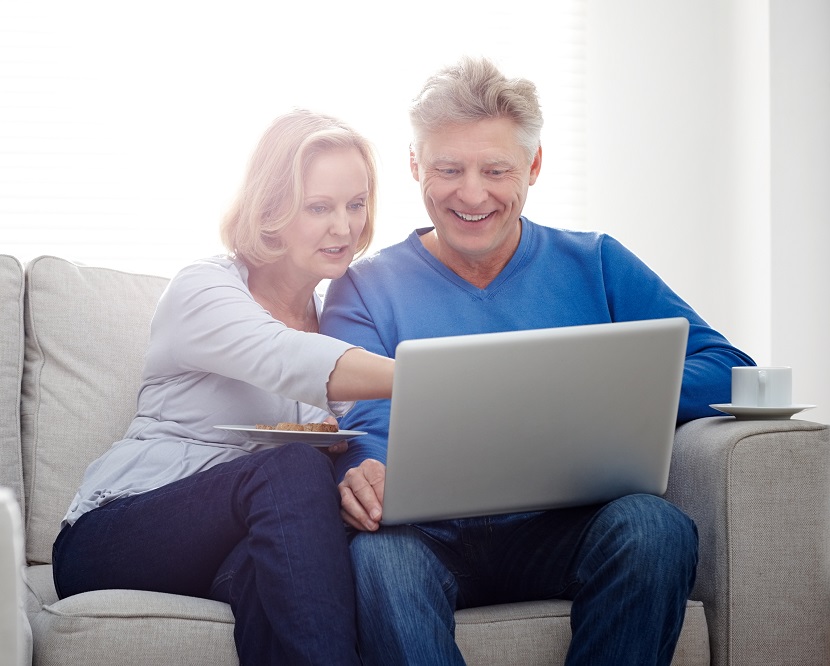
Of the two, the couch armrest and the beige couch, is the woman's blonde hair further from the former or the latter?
the couch armrest

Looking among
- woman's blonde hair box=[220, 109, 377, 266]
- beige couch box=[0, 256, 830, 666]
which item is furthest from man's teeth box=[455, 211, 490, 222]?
beige couch box=[0, 256, 830, 666]

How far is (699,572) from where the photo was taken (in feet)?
4.75

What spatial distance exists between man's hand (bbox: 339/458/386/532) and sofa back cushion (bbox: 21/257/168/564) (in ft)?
2.17

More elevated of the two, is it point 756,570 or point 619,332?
point 619,332

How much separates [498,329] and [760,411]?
1.55ft

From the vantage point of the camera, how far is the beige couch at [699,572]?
1268 millimetres

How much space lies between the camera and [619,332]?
1.14 metres

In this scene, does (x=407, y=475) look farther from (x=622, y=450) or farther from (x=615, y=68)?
(x=615, y=68)

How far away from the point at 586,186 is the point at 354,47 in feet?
2.90

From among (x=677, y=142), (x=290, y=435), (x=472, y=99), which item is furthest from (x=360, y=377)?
(x=677, y=142)

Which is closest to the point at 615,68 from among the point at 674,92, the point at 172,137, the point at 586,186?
the point at 674,92

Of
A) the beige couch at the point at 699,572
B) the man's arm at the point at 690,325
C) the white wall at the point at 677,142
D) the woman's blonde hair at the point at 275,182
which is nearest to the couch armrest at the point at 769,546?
the beige couch at the point at 699,572

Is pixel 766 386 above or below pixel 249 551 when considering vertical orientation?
above

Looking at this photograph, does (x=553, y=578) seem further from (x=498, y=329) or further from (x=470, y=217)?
(x=470, y=217)
